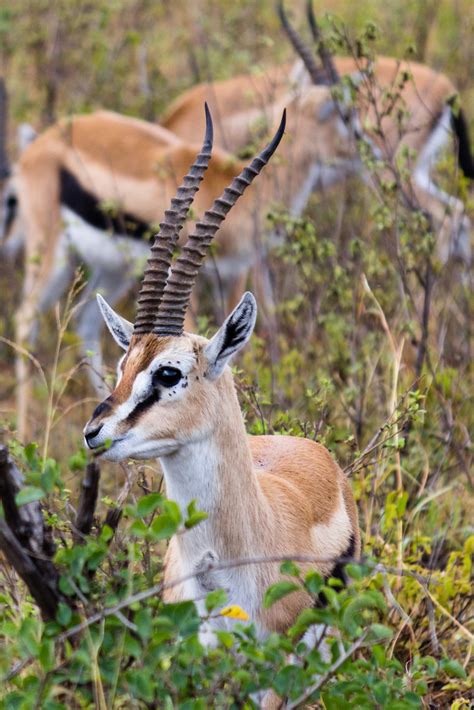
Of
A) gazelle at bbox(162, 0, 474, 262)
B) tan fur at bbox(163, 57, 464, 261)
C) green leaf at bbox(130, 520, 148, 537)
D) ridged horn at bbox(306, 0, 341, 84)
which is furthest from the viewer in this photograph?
tan fur at bbox(163, 57, 464, 261)

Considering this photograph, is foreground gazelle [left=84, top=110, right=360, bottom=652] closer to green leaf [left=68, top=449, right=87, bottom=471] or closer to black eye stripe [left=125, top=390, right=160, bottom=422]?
black eye stripe [left=125, top=390, right=160, bottom=422]

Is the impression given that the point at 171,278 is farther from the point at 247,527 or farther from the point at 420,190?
the point at 420,190

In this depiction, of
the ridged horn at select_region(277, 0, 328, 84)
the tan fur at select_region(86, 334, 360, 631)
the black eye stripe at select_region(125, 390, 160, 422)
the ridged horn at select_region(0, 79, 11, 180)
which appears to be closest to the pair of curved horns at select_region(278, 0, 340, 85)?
the ridged horn at select_region(277, 0, 328, 84)

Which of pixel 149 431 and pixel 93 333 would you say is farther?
pixel 93 333

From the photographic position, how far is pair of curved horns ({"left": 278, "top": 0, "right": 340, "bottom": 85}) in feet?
19.7

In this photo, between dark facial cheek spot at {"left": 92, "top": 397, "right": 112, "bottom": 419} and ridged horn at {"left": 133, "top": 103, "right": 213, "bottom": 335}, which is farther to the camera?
ridged horn at {"left": 133, "top": 103, "right": 213, "bottom": 335}

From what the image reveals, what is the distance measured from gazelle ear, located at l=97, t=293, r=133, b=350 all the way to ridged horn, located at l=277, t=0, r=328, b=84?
3467 mm

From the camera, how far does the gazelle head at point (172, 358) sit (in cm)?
297

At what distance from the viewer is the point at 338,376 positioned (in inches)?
195

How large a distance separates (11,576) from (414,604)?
1306mm

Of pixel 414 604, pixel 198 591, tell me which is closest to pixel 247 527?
pixel 198 591

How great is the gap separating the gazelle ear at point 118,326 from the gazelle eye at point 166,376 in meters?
0.34

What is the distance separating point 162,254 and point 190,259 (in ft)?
0.43

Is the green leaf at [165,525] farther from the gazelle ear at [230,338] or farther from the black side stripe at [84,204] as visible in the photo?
the black side stripe at [84,204]
